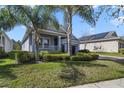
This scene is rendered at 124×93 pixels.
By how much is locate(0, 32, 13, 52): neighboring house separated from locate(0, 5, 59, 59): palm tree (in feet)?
0.90

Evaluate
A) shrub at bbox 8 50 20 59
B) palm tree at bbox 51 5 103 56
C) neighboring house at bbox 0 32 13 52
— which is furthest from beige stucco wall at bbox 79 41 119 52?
neighboring house at bbox 0 32 13 52

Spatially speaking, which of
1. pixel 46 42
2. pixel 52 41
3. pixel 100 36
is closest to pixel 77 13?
pixel 100 36

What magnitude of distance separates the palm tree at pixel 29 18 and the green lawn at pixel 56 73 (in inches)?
26.6

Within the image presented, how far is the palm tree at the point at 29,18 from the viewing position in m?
6.40

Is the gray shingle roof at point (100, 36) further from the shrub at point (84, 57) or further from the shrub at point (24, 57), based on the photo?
the shrub at point (24, 57)

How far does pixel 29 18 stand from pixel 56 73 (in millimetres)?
1820

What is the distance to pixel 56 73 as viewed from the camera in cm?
621

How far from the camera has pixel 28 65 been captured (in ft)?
21.3

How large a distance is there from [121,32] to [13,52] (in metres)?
3.17

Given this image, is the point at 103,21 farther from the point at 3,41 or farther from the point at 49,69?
the point at 3,41

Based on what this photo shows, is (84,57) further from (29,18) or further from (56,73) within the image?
(29,18)

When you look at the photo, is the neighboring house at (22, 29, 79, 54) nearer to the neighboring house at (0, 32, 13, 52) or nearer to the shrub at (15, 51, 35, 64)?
the shrub at (15, 51, 35, 64)
